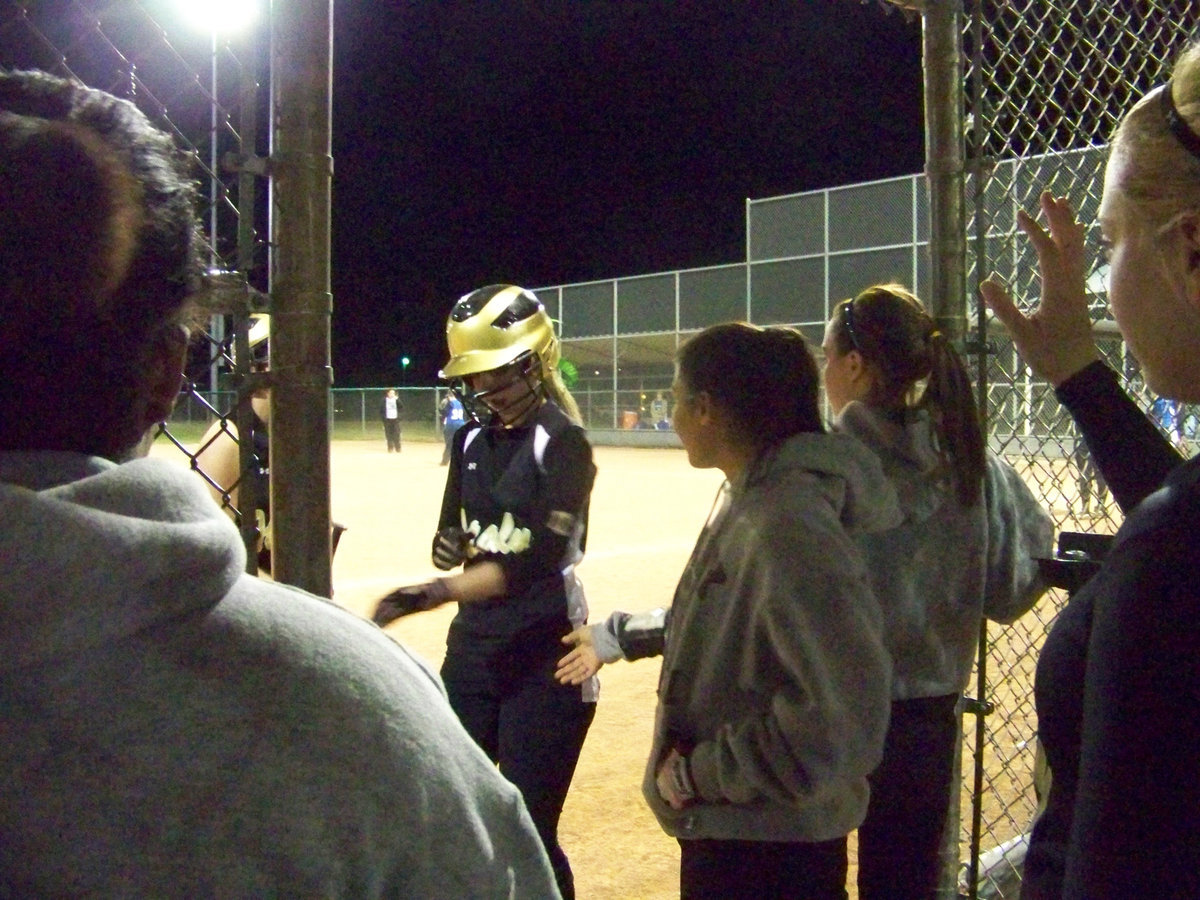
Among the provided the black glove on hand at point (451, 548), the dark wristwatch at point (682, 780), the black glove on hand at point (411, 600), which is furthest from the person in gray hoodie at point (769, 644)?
the black glove on hand at point (451, 548)

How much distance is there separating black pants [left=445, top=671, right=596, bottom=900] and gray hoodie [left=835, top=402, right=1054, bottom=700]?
990 mm

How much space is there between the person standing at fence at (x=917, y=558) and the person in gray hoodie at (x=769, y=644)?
0.32 m

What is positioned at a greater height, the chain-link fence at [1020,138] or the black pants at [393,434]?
the chain-link fence at [1020,138]

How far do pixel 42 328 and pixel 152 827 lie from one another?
15.7 inches

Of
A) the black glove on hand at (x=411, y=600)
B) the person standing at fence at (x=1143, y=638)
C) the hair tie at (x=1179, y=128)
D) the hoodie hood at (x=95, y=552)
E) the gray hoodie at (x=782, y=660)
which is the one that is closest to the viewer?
the hoodie hood at (x=95, y=552)

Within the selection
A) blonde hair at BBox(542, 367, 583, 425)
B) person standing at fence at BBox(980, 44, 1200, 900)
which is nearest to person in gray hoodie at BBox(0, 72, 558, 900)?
person standing at fence at BBox(980, 44, 1200, 900)

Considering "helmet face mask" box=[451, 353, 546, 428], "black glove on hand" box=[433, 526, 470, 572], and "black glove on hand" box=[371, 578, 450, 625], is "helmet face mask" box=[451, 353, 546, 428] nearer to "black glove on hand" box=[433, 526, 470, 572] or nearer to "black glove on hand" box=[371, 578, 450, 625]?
"black glove on hand" box=[433, 526, 470, 572]

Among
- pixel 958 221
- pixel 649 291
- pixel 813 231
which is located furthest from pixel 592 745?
pixel 649 291

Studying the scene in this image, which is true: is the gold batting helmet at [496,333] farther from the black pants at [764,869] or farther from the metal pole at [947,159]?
the black pants at [764,869]

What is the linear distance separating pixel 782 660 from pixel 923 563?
2.50ft

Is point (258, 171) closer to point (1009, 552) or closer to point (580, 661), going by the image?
point (580, 661)

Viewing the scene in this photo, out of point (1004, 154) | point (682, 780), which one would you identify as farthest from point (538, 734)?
point (1004, 154)

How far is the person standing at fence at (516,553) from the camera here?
312 cm

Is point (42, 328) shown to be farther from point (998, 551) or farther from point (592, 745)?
point (592, 745)
